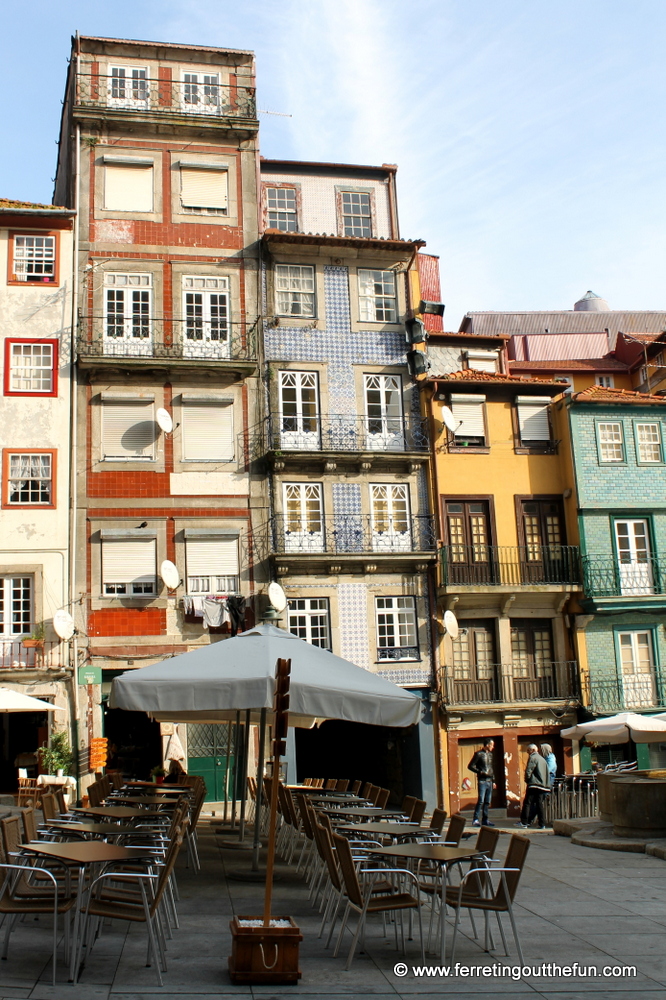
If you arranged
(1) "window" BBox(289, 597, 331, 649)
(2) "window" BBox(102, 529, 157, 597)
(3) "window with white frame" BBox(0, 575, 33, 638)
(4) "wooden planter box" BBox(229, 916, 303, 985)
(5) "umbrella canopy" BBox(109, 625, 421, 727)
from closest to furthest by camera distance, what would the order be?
(4) "wooden planter box" BBox(229, 916, 303, 985) < (5) "umbrella canopy" BBox(109, 625, 421, 727) < (3) "window with white frame" BBox(0, 575, 33, 638) < (2) "window" BBox(102, 529, 157, 597) < (1) "window" BBox(289, 597, 331, 649)

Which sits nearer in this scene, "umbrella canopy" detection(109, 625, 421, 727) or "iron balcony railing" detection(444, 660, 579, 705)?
"umbrella canopy" detection(109, 625, 421, 727)

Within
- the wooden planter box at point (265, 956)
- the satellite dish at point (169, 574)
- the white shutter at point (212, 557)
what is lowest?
the wooden planter box at point (265, 956)

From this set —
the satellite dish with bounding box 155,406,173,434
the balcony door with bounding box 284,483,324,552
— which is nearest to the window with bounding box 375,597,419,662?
the balcony door with bounding box 284,483,324,552

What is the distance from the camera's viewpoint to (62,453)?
998 inches

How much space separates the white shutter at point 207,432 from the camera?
2633 centimetres

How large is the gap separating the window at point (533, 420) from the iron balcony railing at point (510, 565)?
130 inches

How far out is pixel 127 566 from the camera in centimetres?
2527

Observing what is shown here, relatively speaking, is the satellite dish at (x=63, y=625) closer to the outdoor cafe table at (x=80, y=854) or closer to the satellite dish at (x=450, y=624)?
the satellite dish at (x=450, y=624)

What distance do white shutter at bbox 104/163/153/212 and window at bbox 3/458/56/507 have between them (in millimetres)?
7442

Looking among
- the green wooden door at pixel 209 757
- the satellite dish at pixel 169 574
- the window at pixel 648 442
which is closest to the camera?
the satellite dish at pixel 169 574

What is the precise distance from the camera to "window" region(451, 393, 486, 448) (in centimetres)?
2883

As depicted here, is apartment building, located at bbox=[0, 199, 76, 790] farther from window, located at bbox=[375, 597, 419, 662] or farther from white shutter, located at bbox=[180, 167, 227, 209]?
window, located at bbox=[375, 597, 419, 662]

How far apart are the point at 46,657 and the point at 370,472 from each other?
9909mm

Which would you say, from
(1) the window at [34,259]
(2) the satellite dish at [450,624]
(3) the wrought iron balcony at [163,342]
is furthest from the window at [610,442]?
(1) the window at [34,259]
